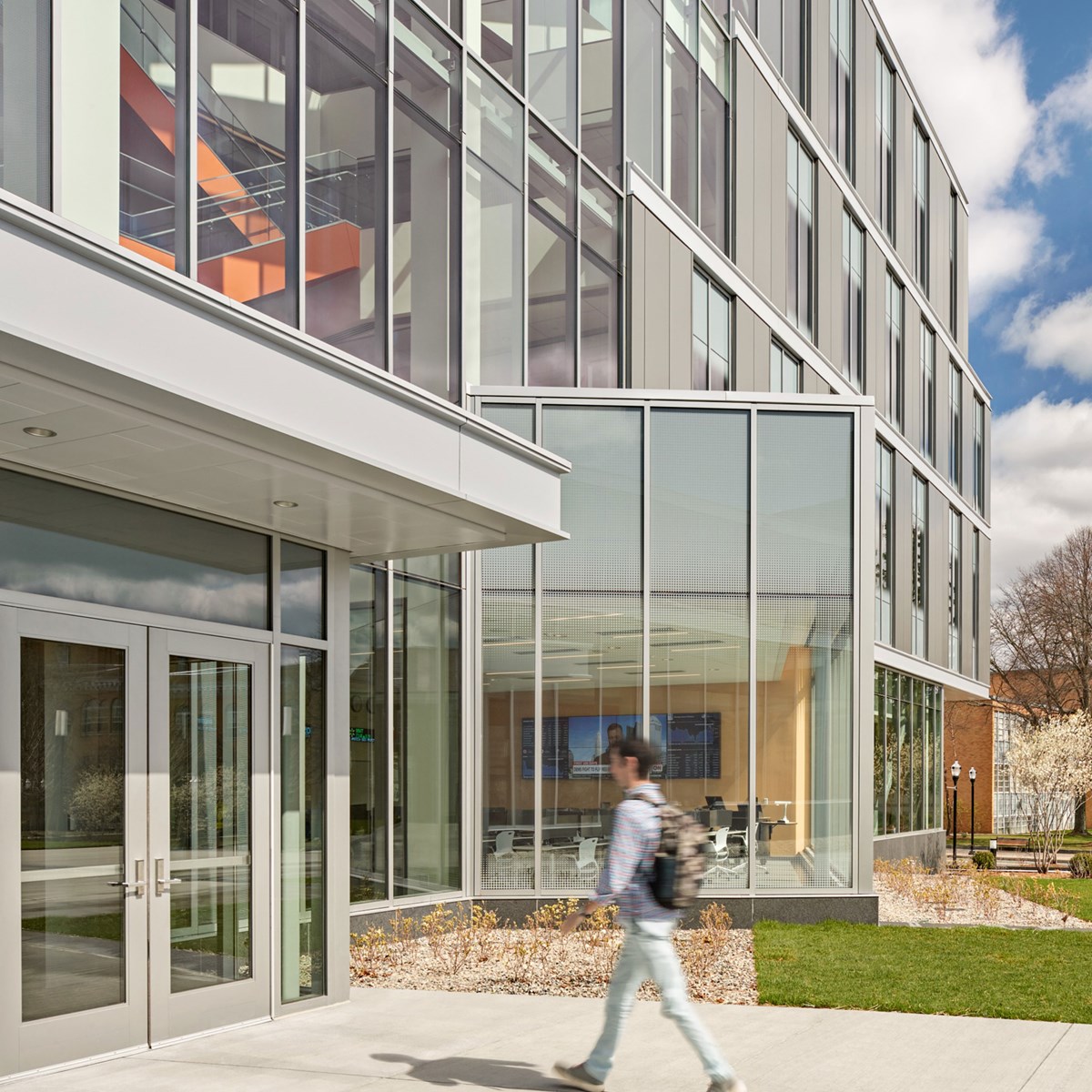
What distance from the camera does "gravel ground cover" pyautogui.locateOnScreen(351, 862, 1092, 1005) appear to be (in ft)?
39.9

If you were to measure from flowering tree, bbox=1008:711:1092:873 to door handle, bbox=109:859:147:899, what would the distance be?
27.9 metres

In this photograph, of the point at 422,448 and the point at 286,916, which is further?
the point at 286,916

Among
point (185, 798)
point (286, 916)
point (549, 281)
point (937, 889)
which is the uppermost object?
point (549, 281)

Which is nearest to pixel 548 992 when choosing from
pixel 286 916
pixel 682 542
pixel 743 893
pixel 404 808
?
pixel 286 916

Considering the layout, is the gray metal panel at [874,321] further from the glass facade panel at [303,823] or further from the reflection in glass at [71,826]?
the reflection in glass at [71,826]

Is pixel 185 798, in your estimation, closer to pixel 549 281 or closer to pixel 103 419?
pixel 103 419

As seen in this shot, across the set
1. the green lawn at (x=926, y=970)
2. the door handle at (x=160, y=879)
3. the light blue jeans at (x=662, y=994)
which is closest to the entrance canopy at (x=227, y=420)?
the door handle at (x=160, y=879)

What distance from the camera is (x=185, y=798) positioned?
31.9 feet

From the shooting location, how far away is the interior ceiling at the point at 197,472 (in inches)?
289

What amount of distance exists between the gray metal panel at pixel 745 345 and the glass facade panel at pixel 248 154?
1196 centimetres

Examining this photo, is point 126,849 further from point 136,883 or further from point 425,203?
point 425,203

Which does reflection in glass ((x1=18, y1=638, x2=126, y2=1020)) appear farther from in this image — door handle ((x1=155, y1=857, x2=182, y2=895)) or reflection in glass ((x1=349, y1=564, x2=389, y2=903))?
reflection in glass ((x1=349, y1=564, x2=389, y2=903))

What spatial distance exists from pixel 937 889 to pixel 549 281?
34.2 ft

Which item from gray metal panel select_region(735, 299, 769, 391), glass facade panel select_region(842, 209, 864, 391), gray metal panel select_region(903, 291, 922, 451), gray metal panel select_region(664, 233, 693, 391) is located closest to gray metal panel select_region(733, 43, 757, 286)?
gray metal panel select_region(735, 299, 769, 391)
